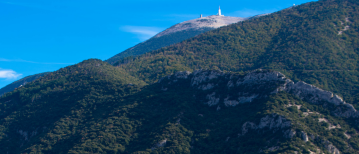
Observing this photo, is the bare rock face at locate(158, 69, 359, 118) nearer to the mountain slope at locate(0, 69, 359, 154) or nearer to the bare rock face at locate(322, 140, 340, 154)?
the mountain slope at locate(0, 69, 359, 154)

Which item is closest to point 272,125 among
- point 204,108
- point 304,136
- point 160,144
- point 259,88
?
point 304,136

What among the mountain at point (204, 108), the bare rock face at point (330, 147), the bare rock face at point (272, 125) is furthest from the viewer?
the mountain at point (204, 108)

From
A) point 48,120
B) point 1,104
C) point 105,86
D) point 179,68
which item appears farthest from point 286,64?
point 1,104

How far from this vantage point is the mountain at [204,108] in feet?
317

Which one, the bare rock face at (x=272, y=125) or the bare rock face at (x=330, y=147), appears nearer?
the bare rock face at (x=330, y=147)

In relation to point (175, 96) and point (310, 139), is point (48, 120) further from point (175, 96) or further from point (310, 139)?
point (310, 139)

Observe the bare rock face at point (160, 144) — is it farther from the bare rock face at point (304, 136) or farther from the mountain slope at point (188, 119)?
the bare rock face at point (304, 136)

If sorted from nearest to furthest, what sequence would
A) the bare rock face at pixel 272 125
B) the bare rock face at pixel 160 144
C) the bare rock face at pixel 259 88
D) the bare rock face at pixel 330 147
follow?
the bare rock face at pixel 330 147 < the bare rock face at pixel 272 125 < the bare rock face at pixel 160 144 < the bare rock face at pixel 259 88

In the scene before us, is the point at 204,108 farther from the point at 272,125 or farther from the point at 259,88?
the point at 272,125

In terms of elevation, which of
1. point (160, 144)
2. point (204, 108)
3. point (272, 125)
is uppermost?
point (204, 108)

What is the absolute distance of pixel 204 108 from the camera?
124m

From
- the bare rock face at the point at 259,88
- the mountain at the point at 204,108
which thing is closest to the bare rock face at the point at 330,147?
the mountain at the point at 204,108

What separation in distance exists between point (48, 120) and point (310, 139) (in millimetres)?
103523

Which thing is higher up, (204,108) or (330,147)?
(204,108)
